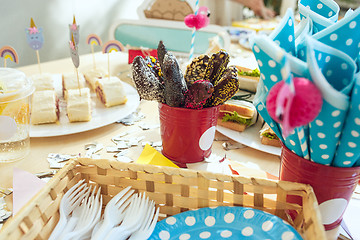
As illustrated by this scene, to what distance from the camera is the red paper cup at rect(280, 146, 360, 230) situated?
480mm

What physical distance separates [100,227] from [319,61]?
42cm

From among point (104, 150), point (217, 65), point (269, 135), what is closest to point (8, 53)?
point (104, 150)

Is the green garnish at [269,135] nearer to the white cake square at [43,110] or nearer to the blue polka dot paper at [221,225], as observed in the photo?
the blue polka dot paper at [221,225]

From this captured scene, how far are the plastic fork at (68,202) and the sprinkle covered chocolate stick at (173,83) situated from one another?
0.25m

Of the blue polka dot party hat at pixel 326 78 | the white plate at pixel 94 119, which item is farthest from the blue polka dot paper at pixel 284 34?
the white plate at pixel 94 119

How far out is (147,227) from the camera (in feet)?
1.66

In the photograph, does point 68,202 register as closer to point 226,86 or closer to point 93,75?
point 226,86

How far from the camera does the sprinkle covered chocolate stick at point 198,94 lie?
621 millimetres

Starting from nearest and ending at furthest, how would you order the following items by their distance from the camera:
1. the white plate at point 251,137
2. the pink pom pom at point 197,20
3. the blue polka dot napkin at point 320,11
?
the blue polka dot napkin at point 320,11 → the white plate at point 251,137 → the pink pom pom at point 197,20

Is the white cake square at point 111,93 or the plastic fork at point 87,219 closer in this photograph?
the plastic fork at point 87,219

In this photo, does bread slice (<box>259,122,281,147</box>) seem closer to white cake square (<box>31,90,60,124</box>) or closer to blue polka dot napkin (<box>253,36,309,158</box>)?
blue polka dot napkin (<box>253,36,309,158</box>)

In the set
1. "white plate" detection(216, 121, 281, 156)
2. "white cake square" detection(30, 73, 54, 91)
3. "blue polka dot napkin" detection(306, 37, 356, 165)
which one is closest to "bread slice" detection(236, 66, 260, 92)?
"white plate" detection(216, 121, 281, 156)

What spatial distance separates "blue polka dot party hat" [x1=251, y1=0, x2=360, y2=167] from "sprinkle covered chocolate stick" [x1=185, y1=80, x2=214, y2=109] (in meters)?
0.14

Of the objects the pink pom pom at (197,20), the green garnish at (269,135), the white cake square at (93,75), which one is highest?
the pink pom pom at (197,20)
